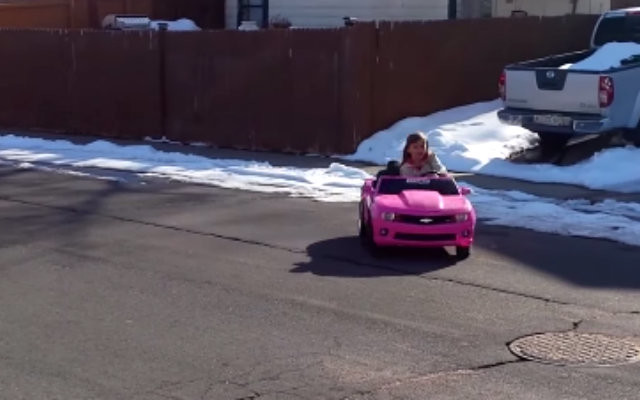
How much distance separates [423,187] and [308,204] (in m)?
3.32

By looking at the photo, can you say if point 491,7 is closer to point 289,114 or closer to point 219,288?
point 289,114

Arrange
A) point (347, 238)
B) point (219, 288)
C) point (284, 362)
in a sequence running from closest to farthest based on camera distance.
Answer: point (284, 362)
point (219, 288)
point (347, 238)

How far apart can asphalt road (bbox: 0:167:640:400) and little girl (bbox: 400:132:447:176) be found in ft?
2.77

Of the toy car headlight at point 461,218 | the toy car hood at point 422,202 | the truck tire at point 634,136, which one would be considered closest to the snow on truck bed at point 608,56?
the truck tire at point 634,136

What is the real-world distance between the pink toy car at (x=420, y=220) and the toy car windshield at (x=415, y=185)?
1.9 inches

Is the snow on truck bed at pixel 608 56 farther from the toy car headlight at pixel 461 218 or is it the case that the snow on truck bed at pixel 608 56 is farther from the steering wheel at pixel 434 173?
the toy car headlight at pixel 461 218

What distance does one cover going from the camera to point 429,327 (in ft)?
29.0

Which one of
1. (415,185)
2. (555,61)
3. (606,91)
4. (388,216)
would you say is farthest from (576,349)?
(555,61)

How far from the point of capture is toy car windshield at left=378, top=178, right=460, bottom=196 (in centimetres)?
1184

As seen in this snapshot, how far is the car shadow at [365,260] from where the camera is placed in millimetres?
10922

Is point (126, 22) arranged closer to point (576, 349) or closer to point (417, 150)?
point (417, 150)

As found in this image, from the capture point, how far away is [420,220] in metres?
11.3

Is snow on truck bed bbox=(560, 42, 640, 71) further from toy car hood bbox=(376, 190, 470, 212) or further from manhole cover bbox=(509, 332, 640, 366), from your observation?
manhole cover bbox=(509, 332, 640, 366)

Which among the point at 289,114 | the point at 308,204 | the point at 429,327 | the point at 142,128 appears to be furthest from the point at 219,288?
the point at 142,128
